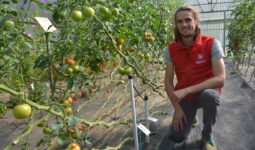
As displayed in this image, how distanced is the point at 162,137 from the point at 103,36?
97 centimetres

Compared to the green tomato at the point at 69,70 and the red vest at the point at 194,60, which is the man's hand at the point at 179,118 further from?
the green tomato at the point at 69,70

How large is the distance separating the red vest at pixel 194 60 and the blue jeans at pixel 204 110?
0.07 m

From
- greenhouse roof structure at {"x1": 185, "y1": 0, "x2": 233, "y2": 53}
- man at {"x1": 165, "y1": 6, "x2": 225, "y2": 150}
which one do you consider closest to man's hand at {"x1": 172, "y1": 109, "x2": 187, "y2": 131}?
man at {"x1": 165, "y1": 6, "x2": 225, "y2": 150}

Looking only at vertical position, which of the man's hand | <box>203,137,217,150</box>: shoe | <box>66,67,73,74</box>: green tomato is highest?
<box>66,67,73,74</box>: green tomato

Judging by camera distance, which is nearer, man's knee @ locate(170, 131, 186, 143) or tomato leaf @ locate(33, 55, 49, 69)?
tomato leaf @ locate(33, 55, 49, 69)

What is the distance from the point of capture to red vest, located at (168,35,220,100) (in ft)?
4.75

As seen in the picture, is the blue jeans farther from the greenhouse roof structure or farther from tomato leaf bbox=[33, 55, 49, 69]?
the greenhouse roof structure

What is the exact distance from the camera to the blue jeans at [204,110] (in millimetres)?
1400

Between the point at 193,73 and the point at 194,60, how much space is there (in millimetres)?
98

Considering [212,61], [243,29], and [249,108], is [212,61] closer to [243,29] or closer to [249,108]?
[249,108]

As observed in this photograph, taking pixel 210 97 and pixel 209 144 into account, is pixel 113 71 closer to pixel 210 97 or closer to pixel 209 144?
pixel 210 97

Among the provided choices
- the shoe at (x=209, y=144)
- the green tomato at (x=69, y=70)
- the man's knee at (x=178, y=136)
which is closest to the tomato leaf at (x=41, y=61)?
the green tomato at (x=69, y=70)

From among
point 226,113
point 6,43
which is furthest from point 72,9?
point 226,113

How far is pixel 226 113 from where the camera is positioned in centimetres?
203
